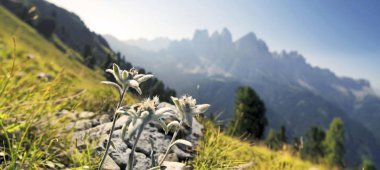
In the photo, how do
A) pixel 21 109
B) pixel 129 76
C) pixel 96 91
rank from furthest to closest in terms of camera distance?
pixel 96 91 < pixel 21 109 < pixel 129 76

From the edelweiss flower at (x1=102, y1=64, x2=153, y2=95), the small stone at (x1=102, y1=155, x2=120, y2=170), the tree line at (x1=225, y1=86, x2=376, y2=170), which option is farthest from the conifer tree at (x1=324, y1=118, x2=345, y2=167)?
the edelweiss flower at (x1=102, y1=64, x2=153, y2=95)

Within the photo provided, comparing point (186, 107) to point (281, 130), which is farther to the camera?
point (281, 130)

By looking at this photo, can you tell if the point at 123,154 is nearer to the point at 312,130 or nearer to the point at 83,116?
the point at 83,116

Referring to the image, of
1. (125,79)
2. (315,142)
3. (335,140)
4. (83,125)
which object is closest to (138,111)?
(125,79)

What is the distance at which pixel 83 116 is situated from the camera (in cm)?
937

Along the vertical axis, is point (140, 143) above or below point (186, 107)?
below

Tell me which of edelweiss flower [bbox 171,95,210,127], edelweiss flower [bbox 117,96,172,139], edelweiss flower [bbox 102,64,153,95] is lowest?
edelweiss flower [bbox 117,96,172,139]

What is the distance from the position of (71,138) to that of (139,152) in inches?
56.1

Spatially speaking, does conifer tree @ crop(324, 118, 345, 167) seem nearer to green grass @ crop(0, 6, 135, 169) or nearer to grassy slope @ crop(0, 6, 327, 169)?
grassy slope @ crop(0, 6, 327, 169)

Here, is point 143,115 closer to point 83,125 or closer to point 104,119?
point 83,125

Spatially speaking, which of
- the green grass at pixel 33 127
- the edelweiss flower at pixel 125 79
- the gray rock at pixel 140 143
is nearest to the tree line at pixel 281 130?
the gray rock at pixel 140 143

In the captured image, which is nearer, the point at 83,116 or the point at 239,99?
the point at 83,116

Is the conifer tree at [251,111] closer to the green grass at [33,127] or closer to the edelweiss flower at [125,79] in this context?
the green grass at [33,127]

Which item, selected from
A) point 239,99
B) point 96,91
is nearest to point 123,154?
point 96,91
